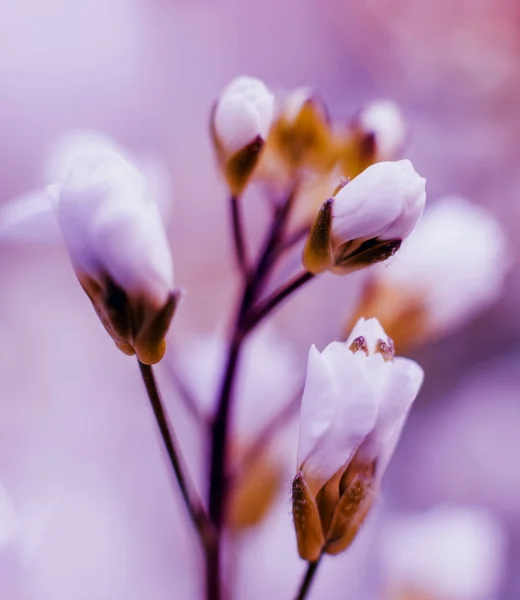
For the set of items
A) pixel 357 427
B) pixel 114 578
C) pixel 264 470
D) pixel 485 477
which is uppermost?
pixel 357 427

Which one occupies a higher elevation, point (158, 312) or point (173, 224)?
point (158, 312)

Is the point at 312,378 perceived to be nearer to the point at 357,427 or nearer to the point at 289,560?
the point at 357,427

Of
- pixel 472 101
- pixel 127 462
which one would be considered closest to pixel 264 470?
pixel 127 462

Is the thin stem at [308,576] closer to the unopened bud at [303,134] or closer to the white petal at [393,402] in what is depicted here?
the white petal at [393,402]

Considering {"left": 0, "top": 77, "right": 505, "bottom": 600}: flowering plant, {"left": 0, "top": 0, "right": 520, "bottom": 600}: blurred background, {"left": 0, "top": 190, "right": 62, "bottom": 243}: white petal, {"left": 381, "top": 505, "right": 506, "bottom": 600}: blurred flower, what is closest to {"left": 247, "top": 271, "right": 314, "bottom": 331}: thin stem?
{"left": 0, "top": 77, "right": 505, "bottom": 600}: flowering plant

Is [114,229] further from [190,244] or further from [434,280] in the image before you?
[190,244]

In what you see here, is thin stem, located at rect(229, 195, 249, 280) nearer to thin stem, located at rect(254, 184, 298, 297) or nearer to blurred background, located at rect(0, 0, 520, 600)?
thin stem, located at rect(254, 184, 298, 297)

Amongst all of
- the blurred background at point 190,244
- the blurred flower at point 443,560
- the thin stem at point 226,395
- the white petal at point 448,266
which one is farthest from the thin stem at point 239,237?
the blurred background at point 190,244
